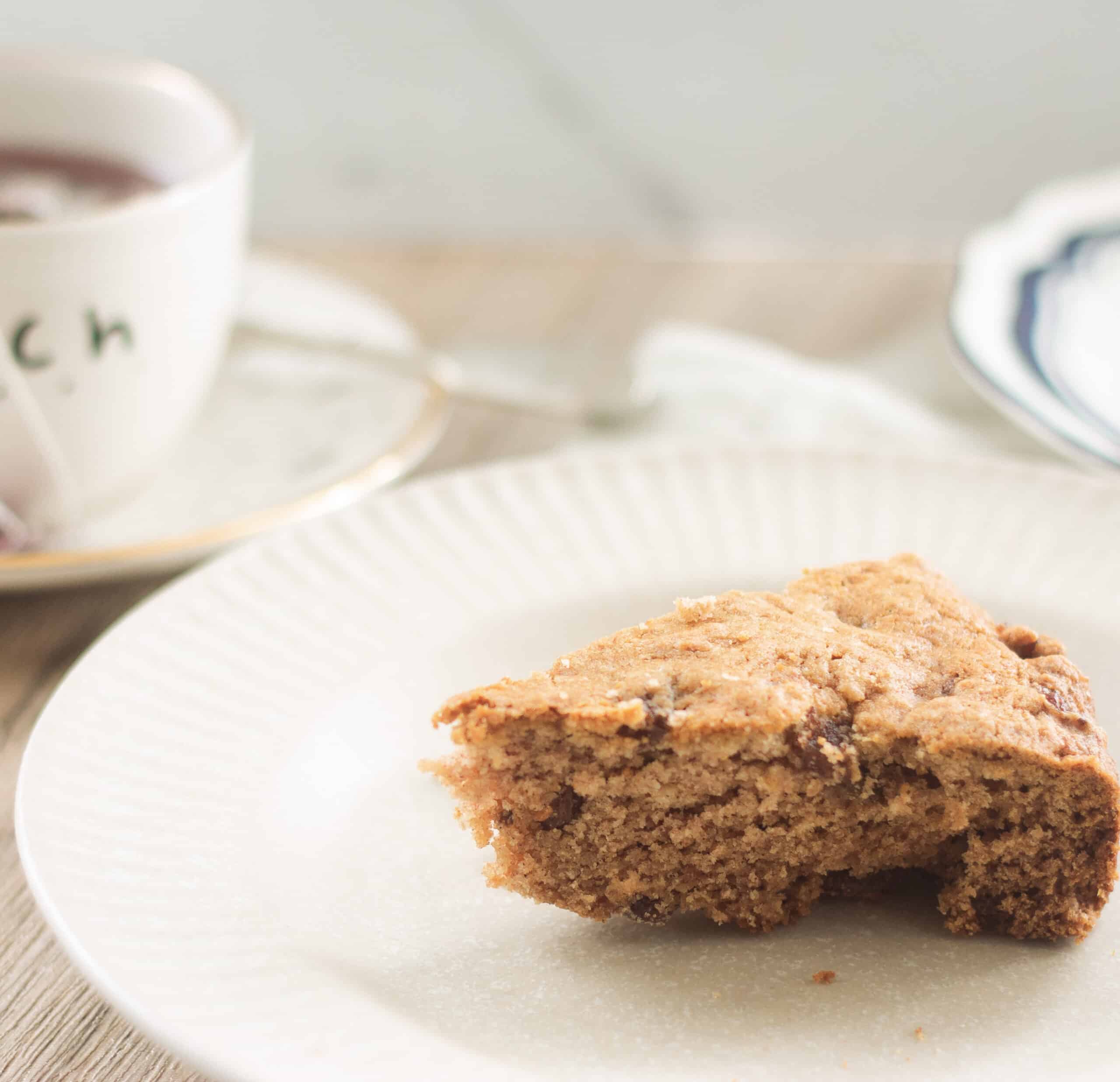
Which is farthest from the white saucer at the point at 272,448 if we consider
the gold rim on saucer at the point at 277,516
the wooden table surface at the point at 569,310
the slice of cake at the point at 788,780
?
the slice of cake at the point at 788,780

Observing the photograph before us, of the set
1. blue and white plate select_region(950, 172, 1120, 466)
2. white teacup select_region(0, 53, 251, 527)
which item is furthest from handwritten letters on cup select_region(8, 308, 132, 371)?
blue and white plate select_region(950, 172, 1120, 466)

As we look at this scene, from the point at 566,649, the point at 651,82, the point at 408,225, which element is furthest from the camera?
the point at 408,225

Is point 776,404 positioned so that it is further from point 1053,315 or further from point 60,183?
point 60,183

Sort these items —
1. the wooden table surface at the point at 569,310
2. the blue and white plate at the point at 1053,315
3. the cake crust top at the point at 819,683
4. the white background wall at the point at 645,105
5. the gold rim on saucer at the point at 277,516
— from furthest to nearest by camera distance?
the white background wall at the point at 645,105 → the blue and white plate at the point at 1053,315 → the wooden table surface at the point at 569,310 → the gold rim on saucer at the point at 277,516 → the cake crust top at the point at 819,683

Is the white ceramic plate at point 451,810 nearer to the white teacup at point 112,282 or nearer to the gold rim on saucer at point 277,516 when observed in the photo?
the gold rim on saucer at point 277,516

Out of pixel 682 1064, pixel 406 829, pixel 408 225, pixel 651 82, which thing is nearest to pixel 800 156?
pixel 651 82

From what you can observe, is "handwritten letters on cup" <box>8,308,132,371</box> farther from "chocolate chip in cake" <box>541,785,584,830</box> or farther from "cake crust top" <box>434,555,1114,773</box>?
"chocolate chip in cake" <box>541,785,584,830</box>

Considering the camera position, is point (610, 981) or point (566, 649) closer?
point (610, 981)

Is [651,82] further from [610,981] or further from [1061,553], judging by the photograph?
[610,981]
